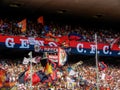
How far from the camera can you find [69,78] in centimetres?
3189

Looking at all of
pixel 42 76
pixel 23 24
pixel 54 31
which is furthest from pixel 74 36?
pixel 42 76

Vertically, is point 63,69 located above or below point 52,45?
below

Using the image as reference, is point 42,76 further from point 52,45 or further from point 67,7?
point 67,7

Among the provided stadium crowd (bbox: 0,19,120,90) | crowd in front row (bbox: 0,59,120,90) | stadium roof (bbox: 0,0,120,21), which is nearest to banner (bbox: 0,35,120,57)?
stadium crowd (bbox: 0,19,120,90)

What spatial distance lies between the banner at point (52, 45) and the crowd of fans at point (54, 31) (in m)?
1.14

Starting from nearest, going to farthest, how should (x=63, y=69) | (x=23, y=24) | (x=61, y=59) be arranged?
(x=61, y=59) < (x=63, y=69) < (x=23, y=24)

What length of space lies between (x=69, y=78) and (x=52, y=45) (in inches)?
269

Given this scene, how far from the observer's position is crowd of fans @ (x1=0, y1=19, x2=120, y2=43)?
37781 mm

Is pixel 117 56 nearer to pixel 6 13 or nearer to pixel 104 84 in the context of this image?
pixel 104 84

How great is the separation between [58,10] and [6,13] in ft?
16.8

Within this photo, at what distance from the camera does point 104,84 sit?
39062 millimetres

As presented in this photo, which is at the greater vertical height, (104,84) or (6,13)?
(6,13)

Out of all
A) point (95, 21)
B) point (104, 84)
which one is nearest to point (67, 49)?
point (104, 84)

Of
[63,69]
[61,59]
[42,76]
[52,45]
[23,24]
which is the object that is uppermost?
[23,24]
